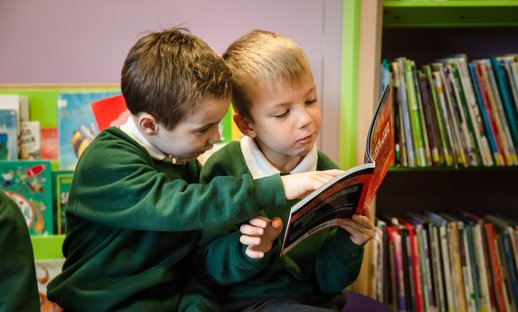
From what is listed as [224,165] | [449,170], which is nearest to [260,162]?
[224,165]

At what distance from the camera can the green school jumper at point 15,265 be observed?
0.84m

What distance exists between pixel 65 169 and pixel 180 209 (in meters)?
0.80

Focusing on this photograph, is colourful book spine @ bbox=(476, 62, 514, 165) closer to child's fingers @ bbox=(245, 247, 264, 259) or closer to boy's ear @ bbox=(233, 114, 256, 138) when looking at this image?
boy's ear @ bbox=(233, 114, 256, 138)

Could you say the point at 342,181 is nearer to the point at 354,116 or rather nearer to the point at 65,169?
the point at 354,116

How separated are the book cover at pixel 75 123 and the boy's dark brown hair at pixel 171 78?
2.03 ft

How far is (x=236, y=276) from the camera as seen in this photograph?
1018mm

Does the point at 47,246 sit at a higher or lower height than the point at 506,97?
lower

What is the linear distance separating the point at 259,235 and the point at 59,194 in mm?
785

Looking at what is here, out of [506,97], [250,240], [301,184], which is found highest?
[506,97]

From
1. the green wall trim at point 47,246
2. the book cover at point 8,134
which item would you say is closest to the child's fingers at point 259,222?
the green wall trim at point 47,246

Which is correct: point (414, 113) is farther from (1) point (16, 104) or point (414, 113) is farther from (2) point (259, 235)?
(1) point (16, 104)

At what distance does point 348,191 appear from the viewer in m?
0.89

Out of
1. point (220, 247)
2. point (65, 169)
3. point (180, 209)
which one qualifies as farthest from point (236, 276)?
point (65, 169)

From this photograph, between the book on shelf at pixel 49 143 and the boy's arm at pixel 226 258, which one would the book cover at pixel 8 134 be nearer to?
the book on shelf at pixel 49 143
